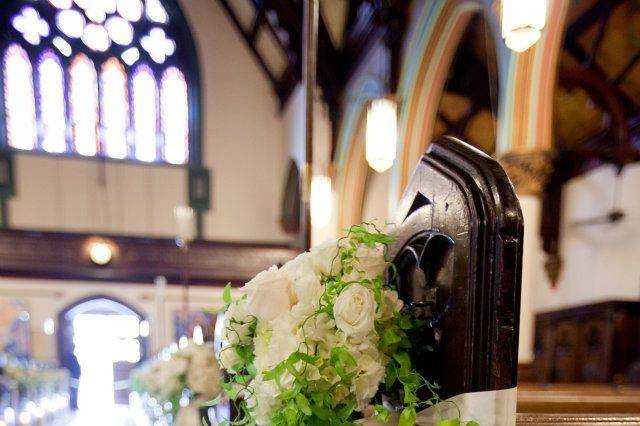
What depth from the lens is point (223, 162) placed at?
9.83 m

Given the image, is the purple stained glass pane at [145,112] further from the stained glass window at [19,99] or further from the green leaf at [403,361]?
the green leaf at [403,361]

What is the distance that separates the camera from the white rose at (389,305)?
72 cm

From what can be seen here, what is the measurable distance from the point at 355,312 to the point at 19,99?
35.7 ft

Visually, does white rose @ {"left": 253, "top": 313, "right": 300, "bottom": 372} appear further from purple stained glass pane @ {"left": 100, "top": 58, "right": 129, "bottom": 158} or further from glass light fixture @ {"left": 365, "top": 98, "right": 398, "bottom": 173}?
purple stained glass pane @ {"left": 100, "top": 58, "right": 129, "bottom": 158}

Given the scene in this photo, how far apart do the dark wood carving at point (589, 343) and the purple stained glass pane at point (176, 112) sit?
25.5 feet

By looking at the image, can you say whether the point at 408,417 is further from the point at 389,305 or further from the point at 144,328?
the point at 144,328

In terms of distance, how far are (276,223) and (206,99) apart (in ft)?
10.4

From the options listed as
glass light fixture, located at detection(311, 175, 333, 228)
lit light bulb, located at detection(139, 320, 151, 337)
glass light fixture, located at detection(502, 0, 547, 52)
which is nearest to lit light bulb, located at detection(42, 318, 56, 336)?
lit light bulb, located at detection(139, 320, 151, 337)

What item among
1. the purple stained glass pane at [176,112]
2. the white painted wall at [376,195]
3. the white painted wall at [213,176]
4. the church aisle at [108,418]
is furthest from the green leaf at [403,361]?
the purple stained glass pane at [176,112]

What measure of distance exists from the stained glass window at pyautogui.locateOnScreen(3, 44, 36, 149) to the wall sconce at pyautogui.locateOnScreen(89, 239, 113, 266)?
2575 millimetres

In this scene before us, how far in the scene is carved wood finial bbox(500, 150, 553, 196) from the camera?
3.42 meters

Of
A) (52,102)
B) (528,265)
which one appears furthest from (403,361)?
(52,102)

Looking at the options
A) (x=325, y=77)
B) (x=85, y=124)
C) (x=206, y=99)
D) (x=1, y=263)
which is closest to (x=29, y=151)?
(x=85, y=124)

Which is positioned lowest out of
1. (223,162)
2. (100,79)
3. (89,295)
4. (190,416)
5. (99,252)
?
(89,295)
